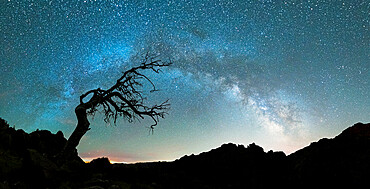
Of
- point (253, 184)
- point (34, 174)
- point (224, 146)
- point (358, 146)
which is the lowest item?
point (253, 184)

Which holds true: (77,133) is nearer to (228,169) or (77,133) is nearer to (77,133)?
(77,133)

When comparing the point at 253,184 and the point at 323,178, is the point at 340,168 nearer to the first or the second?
the point at 323,178

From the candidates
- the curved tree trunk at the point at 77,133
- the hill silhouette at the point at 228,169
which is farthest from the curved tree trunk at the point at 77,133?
the hill silhouette at the point at 228,169

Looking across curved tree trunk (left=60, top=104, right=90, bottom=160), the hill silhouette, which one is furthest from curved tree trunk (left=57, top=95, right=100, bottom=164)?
the hill silhouette

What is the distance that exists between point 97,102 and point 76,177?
7.12m

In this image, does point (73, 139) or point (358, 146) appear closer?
point (358, 146)

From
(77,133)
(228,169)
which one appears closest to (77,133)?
(77,133)

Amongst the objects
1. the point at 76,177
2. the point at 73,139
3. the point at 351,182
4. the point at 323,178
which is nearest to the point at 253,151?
the point at 323,178

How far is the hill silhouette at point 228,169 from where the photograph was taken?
229 inches

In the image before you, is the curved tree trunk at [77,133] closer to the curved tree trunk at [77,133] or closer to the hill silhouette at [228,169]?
the curved tree trunk at [77,133]

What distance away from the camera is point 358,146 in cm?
604

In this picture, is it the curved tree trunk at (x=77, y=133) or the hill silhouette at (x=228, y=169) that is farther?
the curved tree trunk at (x=77, y=133)

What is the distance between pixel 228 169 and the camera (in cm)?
1021

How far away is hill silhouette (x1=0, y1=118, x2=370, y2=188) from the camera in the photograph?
5.82 meters
